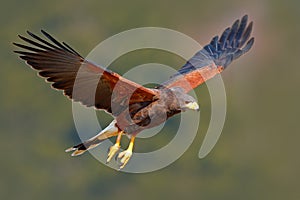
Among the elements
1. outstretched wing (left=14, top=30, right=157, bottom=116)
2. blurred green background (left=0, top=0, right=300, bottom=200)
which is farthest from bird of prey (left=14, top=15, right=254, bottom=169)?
blurred green background (left=0, top=0, right=300, bottom=200)

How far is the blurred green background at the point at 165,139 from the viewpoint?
129 ft

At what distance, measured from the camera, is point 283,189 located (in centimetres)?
3972

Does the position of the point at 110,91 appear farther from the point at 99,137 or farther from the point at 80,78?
the point at 99,137

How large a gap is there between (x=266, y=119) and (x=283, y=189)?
403cm

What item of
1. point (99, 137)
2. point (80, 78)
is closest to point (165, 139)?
point (99, 137)

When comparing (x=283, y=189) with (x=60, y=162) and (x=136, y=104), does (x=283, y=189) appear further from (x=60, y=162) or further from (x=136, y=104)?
(x=136, y=104)

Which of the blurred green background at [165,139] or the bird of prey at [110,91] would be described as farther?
the blurred green background at [165,139]

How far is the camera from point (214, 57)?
49.5 ft

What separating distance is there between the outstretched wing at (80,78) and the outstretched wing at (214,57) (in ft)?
3.40

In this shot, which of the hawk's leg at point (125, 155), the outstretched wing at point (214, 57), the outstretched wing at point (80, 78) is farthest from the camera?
the outstretched wing at point (214, 57)

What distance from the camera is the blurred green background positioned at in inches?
1548

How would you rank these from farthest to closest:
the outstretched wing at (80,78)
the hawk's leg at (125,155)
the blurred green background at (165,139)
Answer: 1. the blurred green background at (165,139)
2. the hawk's leg at (125,155)
3. the outstretched wing at (80,78)

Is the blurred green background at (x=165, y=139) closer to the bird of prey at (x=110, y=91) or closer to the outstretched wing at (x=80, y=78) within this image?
the bird of prey at (x=110, y=91)

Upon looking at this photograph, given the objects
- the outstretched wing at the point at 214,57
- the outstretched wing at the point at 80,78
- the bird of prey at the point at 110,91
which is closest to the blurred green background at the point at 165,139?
Result: the outstretched wing at the point at 214,57
